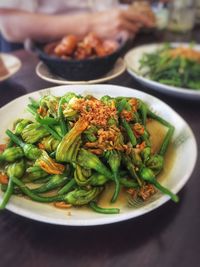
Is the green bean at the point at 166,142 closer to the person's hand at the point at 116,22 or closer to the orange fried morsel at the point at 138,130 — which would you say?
the orange fried morsel at the point at 138,130

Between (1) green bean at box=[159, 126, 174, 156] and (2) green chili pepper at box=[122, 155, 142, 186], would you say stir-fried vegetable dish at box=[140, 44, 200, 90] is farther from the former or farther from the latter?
(2) green chili pepper at box=[122, 155, 142, 186]

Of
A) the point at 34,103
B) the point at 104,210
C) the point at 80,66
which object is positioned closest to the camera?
the point at 104,210

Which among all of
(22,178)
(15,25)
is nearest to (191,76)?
(22,178)

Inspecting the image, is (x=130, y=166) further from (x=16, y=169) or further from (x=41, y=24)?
(x=41, y=24)

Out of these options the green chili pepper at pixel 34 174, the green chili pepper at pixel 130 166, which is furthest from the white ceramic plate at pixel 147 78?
the green chili pepper at pixel 34 174

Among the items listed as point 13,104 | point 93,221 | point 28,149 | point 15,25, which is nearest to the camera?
point 93,221

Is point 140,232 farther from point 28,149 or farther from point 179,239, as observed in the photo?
point 28,149

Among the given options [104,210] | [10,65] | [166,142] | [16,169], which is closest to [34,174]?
[16,169]
